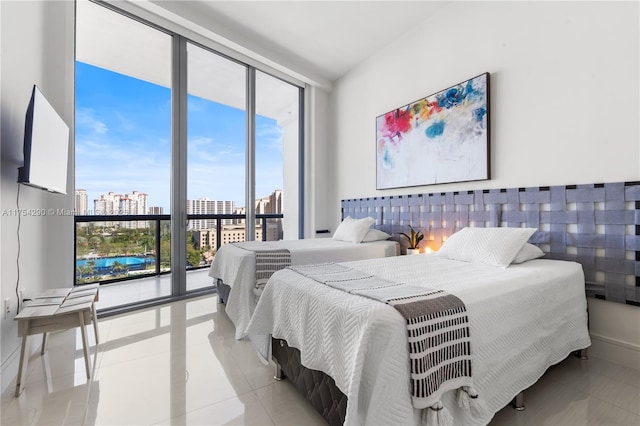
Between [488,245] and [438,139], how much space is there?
137 centimetres

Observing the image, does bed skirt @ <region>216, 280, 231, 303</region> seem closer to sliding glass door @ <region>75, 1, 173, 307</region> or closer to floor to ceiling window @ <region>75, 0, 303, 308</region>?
floor to ceiling window @ <region>75, 0, 303, 308</region>

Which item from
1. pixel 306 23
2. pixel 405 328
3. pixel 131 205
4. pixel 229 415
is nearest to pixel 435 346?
pixel 405 328

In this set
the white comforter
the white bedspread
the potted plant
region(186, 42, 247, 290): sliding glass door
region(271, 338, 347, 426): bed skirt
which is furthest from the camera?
region(186, 42, 247, 290): sliding glass door

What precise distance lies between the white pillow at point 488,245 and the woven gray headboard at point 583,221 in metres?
0.27

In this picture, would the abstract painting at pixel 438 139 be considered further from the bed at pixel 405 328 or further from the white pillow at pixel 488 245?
the bed at pixel 405 328

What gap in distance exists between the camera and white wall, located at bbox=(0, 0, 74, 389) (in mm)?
1738

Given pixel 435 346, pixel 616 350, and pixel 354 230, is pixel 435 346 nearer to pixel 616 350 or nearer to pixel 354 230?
pixel 616 350

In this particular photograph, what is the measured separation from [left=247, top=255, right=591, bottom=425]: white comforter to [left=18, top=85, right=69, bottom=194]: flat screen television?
1.60m

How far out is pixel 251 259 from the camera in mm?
2473

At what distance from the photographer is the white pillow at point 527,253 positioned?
2006mm

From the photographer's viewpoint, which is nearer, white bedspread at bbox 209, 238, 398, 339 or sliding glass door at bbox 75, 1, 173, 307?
white bedspread at bbox 209, 238, 398, 339

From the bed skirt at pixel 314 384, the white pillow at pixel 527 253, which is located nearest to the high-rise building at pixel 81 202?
the bed skirt at pixel 314 384

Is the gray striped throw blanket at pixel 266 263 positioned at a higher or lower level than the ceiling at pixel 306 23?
lower

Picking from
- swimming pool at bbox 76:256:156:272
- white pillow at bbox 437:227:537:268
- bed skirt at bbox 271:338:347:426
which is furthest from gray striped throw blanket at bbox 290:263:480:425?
swimming pool at bbox 76:256:156:272
